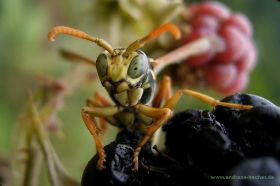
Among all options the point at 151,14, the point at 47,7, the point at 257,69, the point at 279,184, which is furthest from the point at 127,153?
the point at 257,69

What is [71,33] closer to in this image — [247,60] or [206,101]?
[206,101]

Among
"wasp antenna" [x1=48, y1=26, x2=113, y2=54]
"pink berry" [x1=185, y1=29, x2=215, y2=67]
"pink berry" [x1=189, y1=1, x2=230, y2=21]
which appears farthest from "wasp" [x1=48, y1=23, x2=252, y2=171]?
"pink berry" [x1=189, y1=1, x2=230, y2=21]

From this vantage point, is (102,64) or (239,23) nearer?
(102,64)

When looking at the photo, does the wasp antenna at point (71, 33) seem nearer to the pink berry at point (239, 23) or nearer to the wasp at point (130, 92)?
the wasp at point (130, 92)

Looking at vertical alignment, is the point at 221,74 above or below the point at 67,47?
below

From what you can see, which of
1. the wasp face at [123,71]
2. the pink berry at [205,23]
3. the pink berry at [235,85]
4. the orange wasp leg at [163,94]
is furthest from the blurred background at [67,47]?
the wasp face at [123,71]

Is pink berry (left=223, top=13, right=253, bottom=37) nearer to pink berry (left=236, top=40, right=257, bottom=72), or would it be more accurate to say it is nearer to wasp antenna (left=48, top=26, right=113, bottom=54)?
pink berry (left=236, top=40, right=257, bottom=72)

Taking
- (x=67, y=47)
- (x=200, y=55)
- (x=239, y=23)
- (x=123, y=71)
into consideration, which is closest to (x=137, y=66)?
(x=123, y=71)
